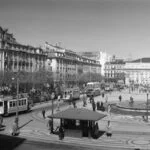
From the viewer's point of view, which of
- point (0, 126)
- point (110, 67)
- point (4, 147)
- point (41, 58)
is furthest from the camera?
point (110, 67)

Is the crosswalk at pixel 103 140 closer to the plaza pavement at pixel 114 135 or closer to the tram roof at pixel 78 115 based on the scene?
the plaza pavement at pixel 114 135

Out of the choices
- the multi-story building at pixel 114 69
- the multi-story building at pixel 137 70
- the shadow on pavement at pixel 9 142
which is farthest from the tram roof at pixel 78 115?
the multi-story building at pixel 137 70

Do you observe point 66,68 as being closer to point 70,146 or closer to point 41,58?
point 41,58

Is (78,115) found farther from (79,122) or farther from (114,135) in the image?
(114,135)

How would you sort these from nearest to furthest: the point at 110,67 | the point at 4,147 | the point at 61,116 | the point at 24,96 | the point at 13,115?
the point at 4,147 → the point at 61,116 → the point at 13,115 → the point at 24,96 → the point at 110,67

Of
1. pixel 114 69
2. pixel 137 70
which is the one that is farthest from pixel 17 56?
pixel 137 70

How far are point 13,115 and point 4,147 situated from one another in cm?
1707

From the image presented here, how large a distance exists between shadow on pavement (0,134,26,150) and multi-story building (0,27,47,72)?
181 feet

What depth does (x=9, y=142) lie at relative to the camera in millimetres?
22938

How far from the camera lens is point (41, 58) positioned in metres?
108

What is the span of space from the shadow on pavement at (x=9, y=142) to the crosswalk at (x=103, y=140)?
1.00 meters

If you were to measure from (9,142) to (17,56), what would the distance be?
7186 cm

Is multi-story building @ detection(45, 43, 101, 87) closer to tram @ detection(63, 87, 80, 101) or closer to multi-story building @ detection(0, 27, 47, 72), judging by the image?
multi-story building @ detection(0, 27, 47, 72)

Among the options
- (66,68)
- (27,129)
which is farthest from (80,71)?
(27,129)
